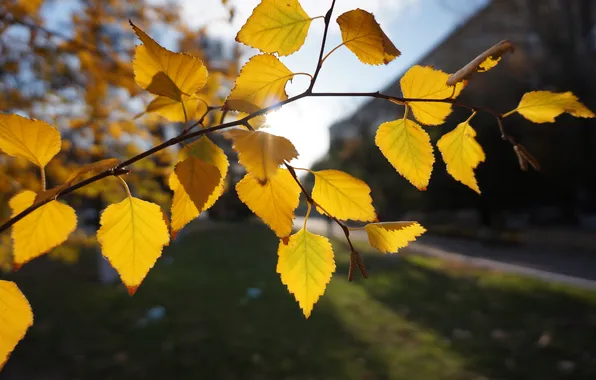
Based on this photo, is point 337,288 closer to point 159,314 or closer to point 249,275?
point 249,275

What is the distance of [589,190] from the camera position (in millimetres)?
10781

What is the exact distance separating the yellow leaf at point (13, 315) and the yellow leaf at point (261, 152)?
20 centimetres

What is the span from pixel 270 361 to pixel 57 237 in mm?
2732

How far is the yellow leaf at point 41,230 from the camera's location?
14.3 inches

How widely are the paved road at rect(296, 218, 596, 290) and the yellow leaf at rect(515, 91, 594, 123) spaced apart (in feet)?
17.2

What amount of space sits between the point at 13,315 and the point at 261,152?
22 cm

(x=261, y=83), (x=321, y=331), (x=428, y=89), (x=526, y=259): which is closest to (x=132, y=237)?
(x=261, y=83)

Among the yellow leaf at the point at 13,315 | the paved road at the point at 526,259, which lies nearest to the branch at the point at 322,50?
the yellow leaf at the point at 13,315

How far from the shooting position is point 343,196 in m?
0.38

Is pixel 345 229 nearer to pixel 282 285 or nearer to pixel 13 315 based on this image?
pixel 13 315

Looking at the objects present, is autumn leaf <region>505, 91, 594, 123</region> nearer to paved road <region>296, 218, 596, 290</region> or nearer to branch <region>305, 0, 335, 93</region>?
branch <region>305, 0, 335, 93</region>

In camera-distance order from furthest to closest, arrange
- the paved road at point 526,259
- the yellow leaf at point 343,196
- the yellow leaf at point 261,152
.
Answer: the paved road at point 526,259 < the yellow leaf at point 343,196 < the yellow leaf at point 261,152

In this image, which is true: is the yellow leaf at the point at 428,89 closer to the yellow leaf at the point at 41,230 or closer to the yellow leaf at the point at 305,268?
the yellow leaf at the point at 305,268

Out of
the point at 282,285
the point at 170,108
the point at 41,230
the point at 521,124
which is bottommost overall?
the point at 282,285
